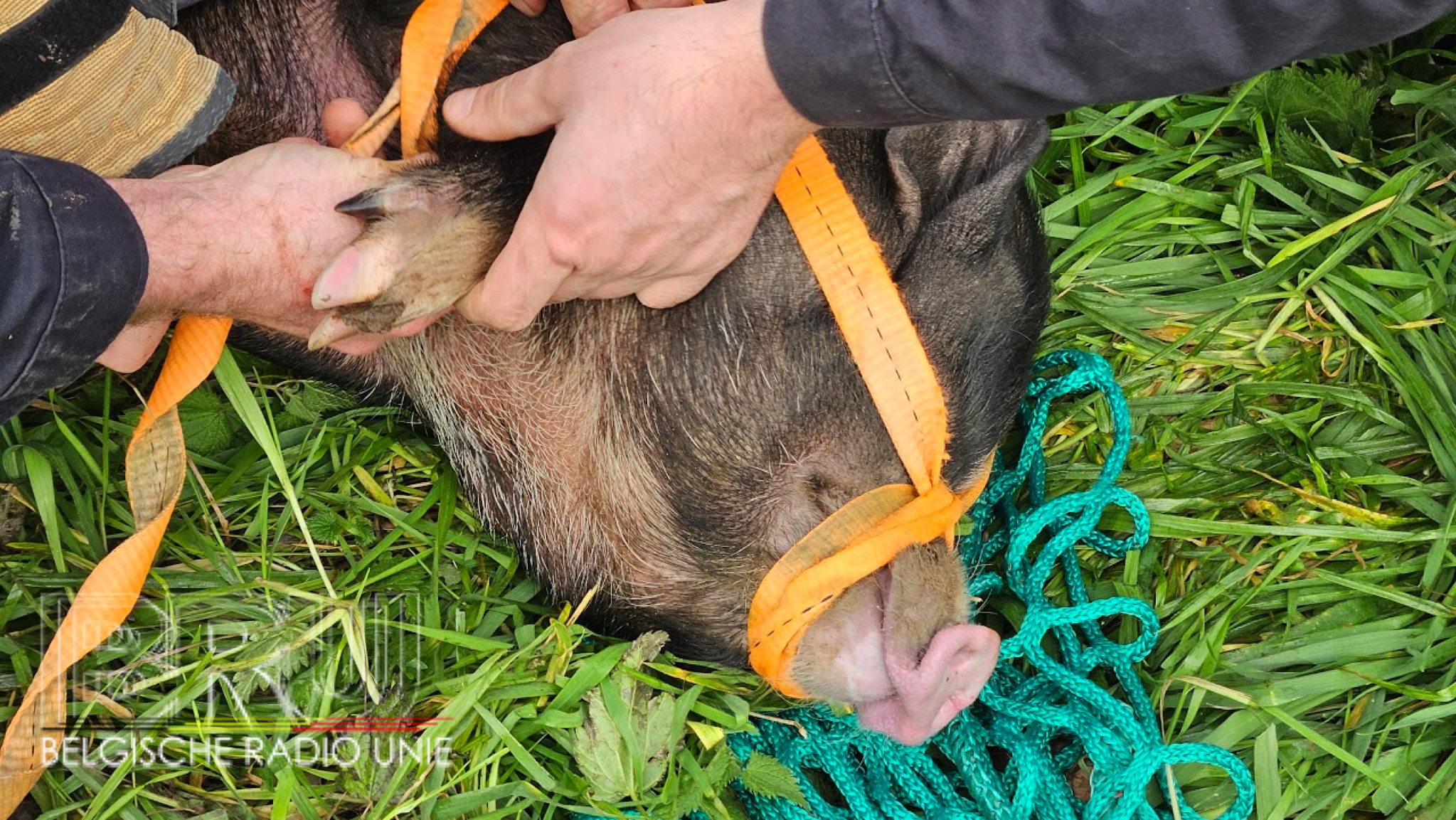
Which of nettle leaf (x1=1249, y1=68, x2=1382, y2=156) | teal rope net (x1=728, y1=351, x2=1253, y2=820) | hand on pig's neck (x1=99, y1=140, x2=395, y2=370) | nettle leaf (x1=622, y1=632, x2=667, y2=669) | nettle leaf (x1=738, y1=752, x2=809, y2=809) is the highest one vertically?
hand on pig's neck (x1=99, y1=140, x2=395, y2=370)

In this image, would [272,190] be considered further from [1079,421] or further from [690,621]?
[1079,421]

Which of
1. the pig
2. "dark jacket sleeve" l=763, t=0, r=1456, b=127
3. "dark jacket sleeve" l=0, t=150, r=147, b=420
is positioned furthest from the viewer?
the pig

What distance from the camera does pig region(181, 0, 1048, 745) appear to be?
2598 mm

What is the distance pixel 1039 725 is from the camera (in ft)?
10.6

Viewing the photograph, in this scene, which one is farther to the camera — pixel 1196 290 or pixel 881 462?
pixel 1196 290

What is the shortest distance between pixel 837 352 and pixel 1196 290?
1469 mm

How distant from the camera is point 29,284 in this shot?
2041mm

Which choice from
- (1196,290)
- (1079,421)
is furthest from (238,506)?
(1196,290)

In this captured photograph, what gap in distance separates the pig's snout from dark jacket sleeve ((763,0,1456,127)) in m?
1.07

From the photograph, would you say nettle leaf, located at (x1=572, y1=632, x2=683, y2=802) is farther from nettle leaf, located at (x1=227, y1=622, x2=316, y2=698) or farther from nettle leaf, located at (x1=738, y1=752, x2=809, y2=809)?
nettle leaf, located at (x1=227, y1=622, x2=316, y2=698)

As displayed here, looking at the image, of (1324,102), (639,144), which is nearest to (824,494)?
(639,144)

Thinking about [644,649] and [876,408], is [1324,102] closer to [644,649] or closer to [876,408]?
[876,408]

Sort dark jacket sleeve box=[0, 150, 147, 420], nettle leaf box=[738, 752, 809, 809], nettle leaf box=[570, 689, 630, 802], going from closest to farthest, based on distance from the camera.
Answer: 1. dark jacket sleeve box=[0, 150, 147, 420]
2. nettle leaf box=[570, 689, 630, 802]
3. nettle leaf box=[738, 752, 809, 809]

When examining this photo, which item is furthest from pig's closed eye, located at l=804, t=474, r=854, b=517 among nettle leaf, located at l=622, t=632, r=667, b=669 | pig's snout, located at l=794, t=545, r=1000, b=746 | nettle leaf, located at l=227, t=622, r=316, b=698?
nettle leaf, located at l=227, t=622, r=316, b=698
